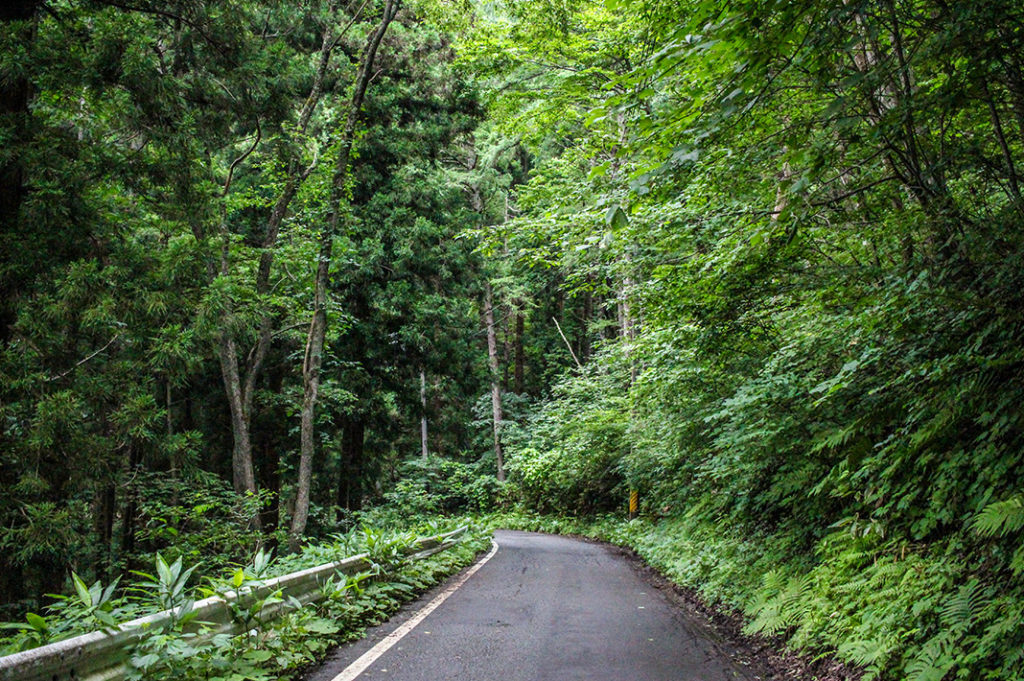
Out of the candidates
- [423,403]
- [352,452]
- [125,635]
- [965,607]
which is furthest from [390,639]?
[423,403]

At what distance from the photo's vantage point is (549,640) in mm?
5992

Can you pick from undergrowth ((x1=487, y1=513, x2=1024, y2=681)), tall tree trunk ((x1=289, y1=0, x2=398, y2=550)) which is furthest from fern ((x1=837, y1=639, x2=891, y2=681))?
tall tree trunk ((x1=289, y1=0, x2=398, y2=550))

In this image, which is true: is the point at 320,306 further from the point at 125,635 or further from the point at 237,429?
the point at 125,635

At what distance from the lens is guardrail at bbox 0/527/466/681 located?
123 inches

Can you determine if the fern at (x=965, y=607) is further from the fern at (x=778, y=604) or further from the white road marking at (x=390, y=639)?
the white road marking at (x=390, y=639)

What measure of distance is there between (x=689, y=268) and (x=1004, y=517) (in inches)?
160

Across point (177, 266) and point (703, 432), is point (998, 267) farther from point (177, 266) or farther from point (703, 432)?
point (177, 266)

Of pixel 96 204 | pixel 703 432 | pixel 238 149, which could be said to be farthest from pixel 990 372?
pixel 238 149

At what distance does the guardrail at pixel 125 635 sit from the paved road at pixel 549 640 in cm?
80

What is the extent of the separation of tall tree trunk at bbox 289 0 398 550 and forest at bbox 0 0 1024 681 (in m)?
0.09

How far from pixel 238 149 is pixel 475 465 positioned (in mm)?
22630

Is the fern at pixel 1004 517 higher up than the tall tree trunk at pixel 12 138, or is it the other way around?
the tall tree trunk at pixel 12 138

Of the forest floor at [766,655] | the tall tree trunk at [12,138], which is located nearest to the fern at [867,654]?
the forest floor at [766,655]

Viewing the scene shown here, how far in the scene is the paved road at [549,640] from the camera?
4.95m
